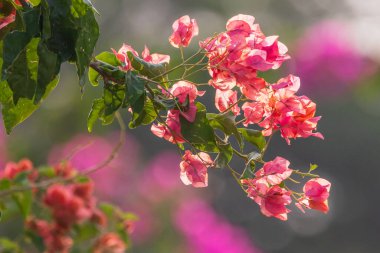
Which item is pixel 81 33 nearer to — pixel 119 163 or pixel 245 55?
pixel 245 55

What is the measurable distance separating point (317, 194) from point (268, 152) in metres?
6.54

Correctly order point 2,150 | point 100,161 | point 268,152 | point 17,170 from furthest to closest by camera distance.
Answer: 1. point 268,152
2. point 100,161
3. point 2,150
4. point 17,170

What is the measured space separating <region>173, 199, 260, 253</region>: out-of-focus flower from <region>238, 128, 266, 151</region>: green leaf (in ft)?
12.1

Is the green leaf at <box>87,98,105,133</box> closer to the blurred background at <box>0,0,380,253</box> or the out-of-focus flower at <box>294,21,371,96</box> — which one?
the blurred background at <box>0,0,380,253</box>

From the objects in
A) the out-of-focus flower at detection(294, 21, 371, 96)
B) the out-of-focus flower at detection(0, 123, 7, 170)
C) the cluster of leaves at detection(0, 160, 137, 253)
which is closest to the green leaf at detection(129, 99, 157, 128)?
the cluster of leaves at detection(0, 160, 137, 253)

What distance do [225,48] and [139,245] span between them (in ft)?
13.3

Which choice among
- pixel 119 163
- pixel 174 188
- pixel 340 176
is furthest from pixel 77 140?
pixel 340 176

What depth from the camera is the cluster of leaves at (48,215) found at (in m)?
1.82

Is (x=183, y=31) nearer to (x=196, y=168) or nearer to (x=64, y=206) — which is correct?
(x=196, y=168)

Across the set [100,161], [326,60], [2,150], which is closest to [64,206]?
[2,150]

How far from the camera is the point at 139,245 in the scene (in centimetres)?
508

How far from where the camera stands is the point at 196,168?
115 cm

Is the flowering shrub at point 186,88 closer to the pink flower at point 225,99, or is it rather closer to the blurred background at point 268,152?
the pink flower at point 225,99

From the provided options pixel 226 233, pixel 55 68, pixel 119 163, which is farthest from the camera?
pixel 119 163
